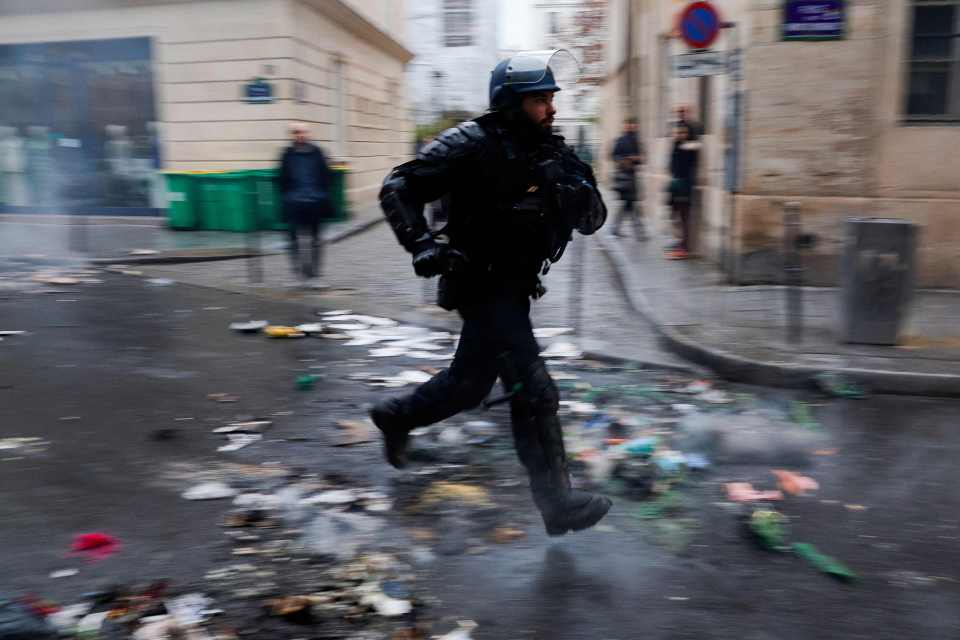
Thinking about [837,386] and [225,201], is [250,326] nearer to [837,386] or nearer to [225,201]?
[837,386]

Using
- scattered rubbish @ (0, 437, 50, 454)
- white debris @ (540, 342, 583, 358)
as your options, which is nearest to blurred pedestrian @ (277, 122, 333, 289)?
white debris @ (540, 342, 583, 358)

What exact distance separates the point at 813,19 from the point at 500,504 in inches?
291

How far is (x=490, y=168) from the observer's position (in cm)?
359

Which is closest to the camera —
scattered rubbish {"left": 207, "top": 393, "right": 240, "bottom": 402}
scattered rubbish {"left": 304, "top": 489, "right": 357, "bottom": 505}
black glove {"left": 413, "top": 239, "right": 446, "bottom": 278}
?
black glove {"left": 413, "top": 239, "right": 446, "bottom": 278}

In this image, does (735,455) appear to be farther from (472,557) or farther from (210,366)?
(210,366)

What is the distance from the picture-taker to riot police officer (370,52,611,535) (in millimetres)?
3592

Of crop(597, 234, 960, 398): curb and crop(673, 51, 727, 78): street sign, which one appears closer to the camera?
crop(597, 234, 960, 398): curb

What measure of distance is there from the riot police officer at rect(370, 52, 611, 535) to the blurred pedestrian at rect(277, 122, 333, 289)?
7.10m

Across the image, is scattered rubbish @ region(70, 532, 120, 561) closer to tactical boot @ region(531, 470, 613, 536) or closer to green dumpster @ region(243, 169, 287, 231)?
tactical boot @ region(531, 470, 613, 536)

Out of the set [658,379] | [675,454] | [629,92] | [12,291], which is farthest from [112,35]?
[675,454]

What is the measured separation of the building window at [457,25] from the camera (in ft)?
139

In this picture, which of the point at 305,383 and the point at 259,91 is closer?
the point at 305,383

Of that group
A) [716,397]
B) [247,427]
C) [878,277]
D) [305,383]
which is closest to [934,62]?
[878,277]

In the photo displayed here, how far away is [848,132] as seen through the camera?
9844 millimetres
